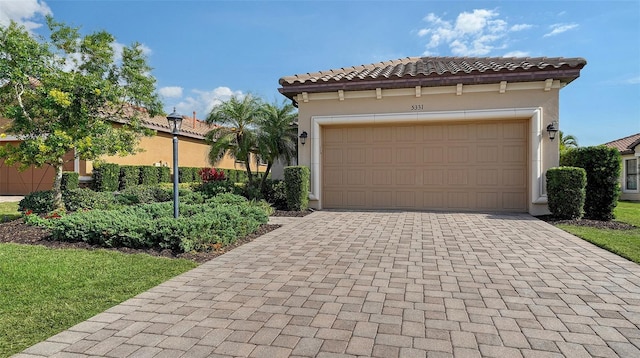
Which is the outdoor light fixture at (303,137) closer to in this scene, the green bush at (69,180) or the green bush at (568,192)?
the green bush at (568,192)

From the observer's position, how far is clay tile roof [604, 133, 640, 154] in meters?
16.6

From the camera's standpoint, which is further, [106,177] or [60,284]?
[106,177]

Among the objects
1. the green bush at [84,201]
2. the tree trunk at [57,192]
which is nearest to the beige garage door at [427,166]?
the green bush at [84,201]

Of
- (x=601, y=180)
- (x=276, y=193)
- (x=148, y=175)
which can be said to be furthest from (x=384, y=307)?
A: (x=148, y=175)

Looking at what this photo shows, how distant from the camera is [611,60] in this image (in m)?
8.55

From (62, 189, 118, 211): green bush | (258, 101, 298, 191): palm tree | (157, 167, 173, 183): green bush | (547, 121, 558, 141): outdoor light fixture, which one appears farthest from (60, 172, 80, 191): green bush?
(547, 121, 558, 141): outdoor light fixture

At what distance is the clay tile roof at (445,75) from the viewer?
9.03 meters

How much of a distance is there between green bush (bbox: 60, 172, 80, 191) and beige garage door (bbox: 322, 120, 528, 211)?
10.7 metres

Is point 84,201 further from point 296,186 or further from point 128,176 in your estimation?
point 128,176

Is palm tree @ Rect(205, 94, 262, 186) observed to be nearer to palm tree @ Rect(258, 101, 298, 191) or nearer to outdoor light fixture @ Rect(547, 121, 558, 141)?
palm tree @ Rect(258, 101, 298, 191)

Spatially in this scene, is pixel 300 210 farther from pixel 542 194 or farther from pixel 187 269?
pixel 542 194

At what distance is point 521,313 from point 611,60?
8571 mm

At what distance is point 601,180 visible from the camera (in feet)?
27.8

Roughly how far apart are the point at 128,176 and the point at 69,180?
2.19 m
